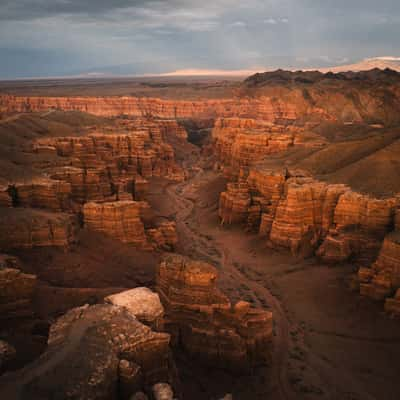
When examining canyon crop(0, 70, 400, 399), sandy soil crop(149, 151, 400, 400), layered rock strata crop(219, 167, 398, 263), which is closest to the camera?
canyon crop(0, 70, 400, 399)

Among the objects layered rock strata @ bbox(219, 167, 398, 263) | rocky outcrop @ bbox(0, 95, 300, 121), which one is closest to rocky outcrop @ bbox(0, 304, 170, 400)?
layered rock strata @ bbox(219, 167, 398, 263)

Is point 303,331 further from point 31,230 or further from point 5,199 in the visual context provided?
point 5,199

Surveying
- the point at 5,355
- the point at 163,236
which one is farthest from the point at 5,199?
the point at 5,355

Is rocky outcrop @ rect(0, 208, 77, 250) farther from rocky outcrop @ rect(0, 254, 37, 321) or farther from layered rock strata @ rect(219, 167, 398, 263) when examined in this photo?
layered rock strata @ rect(219, 167, 398, 263)

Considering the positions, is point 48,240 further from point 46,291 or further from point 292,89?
point 292,89

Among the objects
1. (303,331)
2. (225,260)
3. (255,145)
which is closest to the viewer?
(303,331)

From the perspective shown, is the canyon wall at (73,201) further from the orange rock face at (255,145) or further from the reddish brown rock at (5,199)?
the orange rock face at (255,145)
